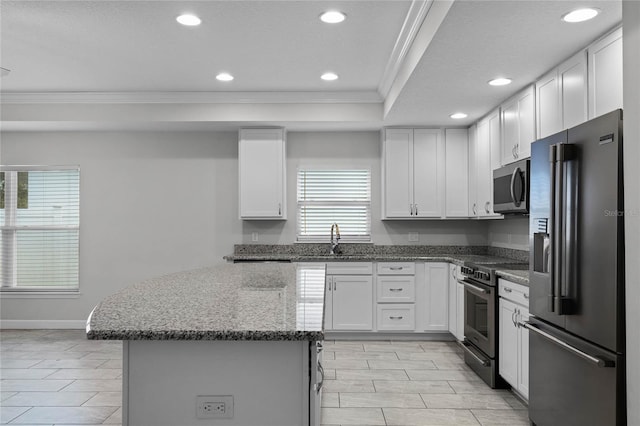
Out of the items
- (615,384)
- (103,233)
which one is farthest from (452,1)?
(103,233)

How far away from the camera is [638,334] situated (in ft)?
6.12

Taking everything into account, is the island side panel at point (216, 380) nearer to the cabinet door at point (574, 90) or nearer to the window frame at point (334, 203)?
the cabinet door at point (574, 90)

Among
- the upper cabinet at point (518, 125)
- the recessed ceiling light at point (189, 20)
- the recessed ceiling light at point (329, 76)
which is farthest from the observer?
the recessed ceiling light at point (329, 76)

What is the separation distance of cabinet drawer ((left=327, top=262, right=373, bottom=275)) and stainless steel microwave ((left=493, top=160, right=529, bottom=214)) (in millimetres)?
1560

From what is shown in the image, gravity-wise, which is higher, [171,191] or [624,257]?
[171,191]

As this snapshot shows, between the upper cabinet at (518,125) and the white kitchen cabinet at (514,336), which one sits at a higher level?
the upper cabinet at (518,125)

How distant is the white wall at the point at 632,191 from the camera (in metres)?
1.81

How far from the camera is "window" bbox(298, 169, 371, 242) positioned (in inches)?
229

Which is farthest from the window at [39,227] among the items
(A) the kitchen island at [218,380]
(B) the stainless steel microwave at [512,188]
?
(A) the kitchen island at [218,380]

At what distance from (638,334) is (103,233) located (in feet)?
18.1

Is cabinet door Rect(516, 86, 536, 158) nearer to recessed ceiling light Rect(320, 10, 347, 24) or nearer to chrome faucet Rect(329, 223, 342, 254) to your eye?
recessed ceiling light Rect(320, 10, 347, 24)

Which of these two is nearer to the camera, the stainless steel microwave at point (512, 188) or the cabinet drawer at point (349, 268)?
the stainless steel microwave at point (512, 188)

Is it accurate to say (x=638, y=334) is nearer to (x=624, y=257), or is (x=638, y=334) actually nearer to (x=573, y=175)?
(x=624, y=257)

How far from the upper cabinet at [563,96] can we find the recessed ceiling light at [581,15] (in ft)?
1.36
